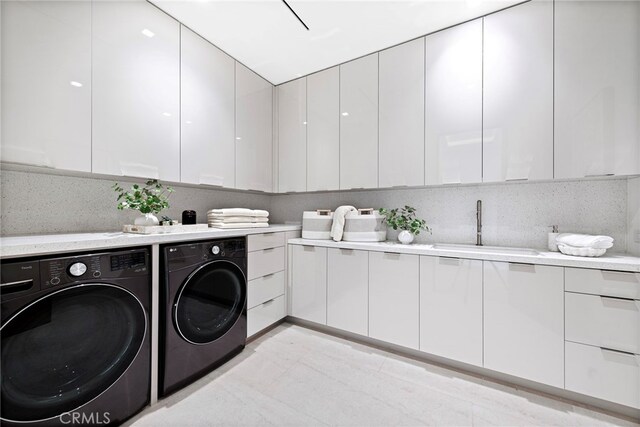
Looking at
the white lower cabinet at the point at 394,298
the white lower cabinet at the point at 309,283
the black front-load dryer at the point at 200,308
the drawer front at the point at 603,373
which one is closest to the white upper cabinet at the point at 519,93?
the white lower cabinet at the point at 394,298

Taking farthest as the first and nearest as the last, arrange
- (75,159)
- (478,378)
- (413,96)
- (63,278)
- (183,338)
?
(413,96) < (478,378) < (183,338) < (75,159) < (63,278)

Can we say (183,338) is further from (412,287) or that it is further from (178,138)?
(412,287)

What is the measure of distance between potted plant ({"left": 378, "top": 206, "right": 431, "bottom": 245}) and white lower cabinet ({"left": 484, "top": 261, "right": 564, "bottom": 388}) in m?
0.61

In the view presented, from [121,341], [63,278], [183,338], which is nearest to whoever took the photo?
[63,278]

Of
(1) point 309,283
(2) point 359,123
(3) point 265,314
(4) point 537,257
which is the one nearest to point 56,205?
(3) point 265,314

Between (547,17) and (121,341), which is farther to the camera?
(547,17)

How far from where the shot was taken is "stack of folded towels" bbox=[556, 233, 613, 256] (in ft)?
4.69

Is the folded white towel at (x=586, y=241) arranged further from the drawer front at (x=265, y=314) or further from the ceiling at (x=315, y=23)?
the drawer front at (x=265, y=314)

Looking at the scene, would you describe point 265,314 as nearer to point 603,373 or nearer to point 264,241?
point 264,241

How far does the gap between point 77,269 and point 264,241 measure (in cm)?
123

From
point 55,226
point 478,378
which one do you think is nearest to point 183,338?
point 55,226

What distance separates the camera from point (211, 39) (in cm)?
209

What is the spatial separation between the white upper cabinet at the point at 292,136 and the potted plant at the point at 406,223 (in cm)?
94

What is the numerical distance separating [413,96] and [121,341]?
8.42 feet
